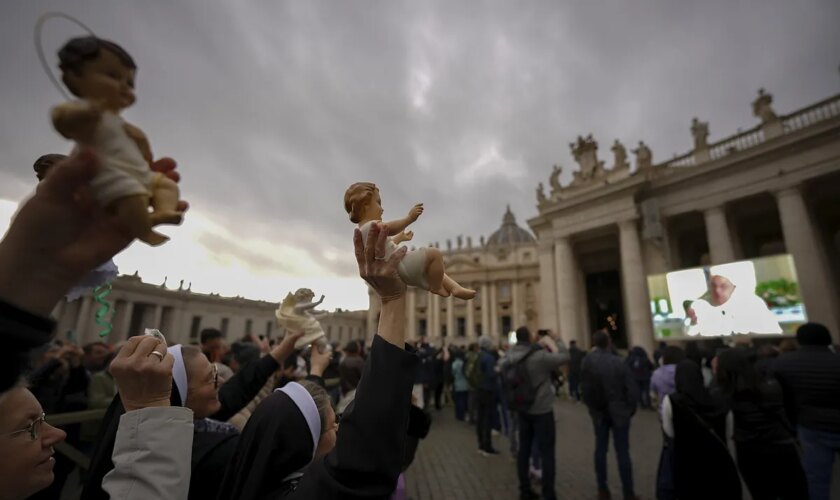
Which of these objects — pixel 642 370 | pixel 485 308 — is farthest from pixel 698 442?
pixel 485 308

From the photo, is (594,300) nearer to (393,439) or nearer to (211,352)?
(211,352)

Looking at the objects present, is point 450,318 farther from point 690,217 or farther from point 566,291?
point 690,217

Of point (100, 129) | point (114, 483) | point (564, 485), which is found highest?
point (100, 129)

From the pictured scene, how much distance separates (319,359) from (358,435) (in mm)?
1874

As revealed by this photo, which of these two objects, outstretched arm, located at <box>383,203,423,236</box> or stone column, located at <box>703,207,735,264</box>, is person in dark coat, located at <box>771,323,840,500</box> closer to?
outstretched arm, located at <box>383,203,423,236</box>

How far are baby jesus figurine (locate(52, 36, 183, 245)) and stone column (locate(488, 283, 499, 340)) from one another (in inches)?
2191

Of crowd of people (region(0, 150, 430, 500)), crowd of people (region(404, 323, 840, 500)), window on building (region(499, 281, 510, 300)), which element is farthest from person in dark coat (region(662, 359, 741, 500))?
window on building (region(499, 281, 510, 300))

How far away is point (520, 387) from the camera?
18.1 feet

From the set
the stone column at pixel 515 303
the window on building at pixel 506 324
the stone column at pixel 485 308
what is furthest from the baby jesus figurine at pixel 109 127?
the window on building at pixel 506 324

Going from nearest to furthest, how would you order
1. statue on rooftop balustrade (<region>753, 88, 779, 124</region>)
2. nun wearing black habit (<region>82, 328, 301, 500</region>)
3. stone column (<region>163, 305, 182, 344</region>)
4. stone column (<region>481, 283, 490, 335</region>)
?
nun wearing black habit (<region>82, 328, 301, 500</region>) < statue on rooftop balustrade (<region>753, 88, 779, 124</region>) < stone column (<region>163, 305, 182, 344</region>) < stone column (<region>481, 283, 490, 335</region>)

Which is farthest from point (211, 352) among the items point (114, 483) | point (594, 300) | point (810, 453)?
point (594, 300)

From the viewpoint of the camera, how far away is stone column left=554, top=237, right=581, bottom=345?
19.6 m

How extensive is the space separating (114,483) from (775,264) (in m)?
18.0

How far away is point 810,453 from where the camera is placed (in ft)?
13.8
